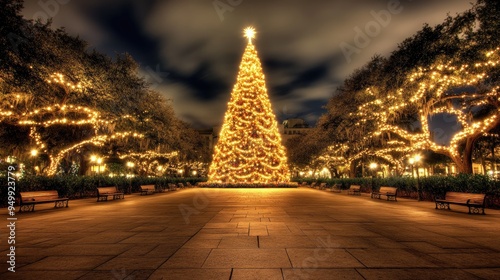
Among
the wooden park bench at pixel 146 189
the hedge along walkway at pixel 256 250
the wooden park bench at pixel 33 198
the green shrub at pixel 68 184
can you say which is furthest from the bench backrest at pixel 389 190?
the green shrub at pixel 68 184

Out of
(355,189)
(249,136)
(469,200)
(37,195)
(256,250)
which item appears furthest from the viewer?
(249,136)

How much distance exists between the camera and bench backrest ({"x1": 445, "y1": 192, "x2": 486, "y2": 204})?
11.4 m

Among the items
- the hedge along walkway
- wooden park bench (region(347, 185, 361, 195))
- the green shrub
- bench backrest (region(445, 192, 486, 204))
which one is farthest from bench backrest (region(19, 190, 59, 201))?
wooden park bench (region(347, 185, 361, 195))

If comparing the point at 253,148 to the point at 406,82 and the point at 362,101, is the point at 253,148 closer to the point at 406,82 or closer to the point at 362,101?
the point at 362,101

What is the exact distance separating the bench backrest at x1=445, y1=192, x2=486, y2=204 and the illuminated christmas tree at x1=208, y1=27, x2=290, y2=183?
19.9 metres

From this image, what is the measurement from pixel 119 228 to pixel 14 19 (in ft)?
32.2

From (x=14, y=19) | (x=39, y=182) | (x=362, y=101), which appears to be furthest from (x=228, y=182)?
(x=14, y=19)

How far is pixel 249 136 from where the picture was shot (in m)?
31.5

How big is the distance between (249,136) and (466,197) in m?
21.5

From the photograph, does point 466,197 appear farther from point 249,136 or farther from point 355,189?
point 249,136

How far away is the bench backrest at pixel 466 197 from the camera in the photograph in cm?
1137

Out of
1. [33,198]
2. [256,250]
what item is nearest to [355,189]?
[256,250]

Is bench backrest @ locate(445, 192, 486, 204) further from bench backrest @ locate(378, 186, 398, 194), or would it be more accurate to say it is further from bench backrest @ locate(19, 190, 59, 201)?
bench backrest @ locate(19, 190, 59, 201)

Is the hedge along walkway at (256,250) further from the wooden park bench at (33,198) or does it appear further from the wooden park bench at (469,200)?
the wooden park bench at (33,198)
